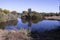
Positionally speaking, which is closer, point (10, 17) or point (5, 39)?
point (5, 39)

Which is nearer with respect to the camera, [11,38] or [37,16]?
[11,38]

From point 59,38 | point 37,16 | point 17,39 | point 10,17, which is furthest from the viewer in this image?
point 37,16

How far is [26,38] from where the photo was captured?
12.5 meters

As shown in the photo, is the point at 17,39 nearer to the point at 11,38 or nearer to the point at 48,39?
the point at 11,38

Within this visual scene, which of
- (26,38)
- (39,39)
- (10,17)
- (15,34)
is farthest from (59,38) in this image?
(10,17)

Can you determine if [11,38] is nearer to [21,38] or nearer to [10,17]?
[21,38]

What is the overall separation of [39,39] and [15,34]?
6.44ft

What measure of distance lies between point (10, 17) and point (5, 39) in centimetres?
4081

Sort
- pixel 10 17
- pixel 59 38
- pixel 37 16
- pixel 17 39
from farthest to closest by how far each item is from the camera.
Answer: pixel 37 16, pixel 10 17, pixel 59 38, pixel 17 39

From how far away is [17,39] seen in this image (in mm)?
12195

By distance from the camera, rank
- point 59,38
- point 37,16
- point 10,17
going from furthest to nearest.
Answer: point 37,16 → point 10,17 → point 59,38

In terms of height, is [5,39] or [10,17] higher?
[5,39]

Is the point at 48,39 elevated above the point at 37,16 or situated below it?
above

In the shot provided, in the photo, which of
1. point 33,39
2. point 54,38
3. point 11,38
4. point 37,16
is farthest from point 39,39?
point 37,16
